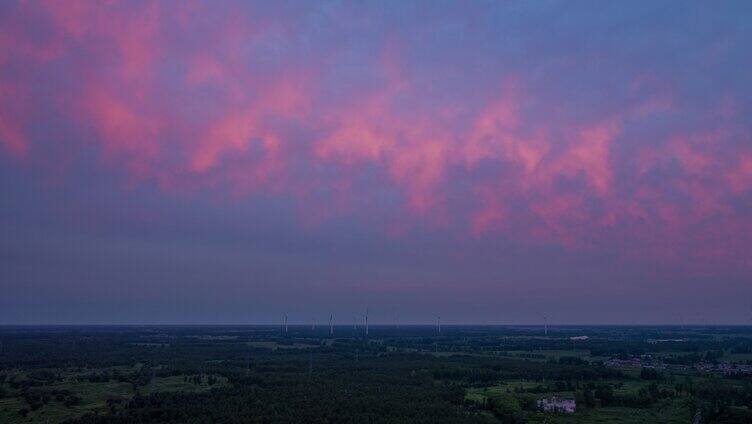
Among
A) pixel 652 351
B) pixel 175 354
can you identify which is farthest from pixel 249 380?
pixel 652 351

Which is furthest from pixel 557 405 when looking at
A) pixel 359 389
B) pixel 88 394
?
pixel 88 394

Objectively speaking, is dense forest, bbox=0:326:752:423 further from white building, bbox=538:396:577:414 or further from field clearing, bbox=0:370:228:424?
white building, bbox=538:396:577:414

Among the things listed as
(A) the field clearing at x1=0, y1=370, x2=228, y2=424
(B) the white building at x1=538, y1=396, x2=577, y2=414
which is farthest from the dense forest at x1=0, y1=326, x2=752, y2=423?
(B) the white building at x1=538, y1=396, x2=577, y2=414

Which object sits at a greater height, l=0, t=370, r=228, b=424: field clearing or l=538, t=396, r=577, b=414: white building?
l=0, t=370, r=228, b=424: field clearing

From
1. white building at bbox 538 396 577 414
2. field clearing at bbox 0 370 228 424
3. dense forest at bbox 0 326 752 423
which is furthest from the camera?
white building at bbox 538 396 577 414

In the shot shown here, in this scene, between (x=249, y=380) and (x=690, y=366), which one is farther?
(x=690, y=366)

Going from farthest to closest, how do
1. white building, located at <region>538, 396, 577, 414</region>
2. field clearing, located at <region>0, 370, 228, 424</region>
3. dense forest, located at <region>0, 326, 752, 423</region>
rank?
white building, located at <region>538, 396, 577, 414</region>, field clearing, located at <region>0, 370, 228, 424</region>, dense forest, located at <region>0, 326, 752, 423</region>

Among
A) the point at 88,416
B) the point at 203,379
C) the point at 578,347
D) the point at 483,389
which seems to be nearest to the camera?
the point at 88,416

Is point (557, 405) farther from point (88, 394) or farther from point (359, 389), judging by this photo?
point (88, 394)

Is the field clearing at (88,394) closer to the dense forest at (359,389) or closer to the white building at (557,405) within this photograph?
the dense forest at (359,389)

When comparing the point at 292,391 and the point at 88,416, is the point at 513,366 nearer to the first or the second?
the point at 292,391

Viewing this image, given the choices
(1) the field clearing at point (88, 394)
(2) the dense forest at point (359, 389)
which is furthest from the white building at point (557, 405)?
(1) the field clearing at point (88, 394)
